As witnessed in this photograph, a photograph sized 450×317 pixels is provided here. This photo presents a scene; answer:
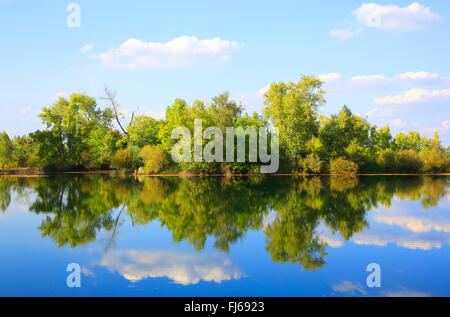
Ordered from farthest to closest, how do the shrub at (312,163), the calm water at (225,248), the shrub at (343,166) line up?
the shrub at (312,163), the shrub at (343,166), the calm water at (225,248)

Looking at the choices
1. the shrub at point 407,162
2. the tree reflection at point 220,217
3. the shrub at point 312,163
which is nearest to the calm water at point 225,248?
the tree reflection at point 220,217

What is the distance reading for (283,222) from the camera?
8.88 m

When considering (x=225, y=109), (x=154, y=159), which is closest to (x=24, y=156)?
(x=154, y=159)

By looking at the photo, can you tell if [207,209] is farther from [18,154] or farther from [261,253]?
[18,154]

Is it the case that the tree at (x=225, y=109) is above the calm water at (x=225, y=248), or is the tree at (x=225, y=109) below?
above

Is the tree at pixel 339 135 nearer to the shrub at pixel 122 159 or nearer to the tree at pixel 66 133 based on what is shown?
the shrub at pixel 122 159

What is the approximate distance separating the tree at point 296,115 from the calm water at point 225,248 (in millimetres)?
20167

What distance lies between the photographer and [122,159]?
109 feet

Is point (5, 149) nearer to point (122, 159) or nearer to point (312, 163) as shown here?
point (122, 159)

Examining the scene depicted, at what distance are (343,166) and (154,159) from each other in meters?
16.9

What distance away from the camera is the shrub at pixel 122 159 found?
3338 cm

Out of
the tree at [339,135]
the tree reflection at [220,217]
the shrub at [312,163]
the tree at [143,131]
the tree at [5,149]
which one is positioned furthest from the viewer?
the tree at [5,149]
